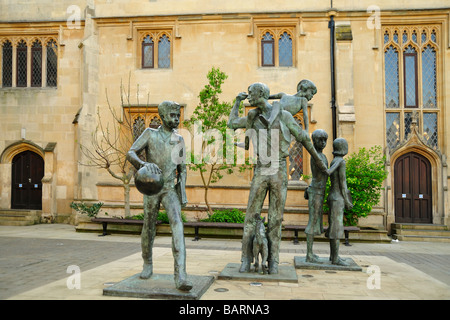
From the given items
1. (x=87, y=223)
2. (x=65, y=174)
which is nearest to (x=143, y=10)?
(x=65, y=174)

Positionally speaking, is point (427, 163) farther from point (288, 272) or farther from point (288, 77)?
point (288, 272)

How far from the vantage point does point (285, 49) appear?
16.6 m

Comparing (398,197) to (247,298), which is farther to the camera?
(398,197)

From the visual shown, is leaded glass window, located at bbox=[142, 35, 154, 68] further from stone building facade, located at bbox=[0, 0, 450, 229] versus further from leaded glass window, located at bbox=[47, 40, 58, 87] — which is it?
leaded glass window, located at bbox=[47, 40, 58, 87]

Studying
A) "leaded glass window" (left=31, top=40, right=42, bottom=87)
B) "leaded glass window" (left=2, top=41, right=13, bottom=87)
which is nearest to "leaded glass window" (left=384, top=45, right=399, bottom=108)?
"leaded glass window" (left=31, top=40, right=42, bottom=87)

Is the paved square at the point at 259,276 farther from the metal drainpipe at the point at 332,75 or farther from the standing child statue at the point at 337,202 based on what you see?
the metal drainpipe at the point at 332,75

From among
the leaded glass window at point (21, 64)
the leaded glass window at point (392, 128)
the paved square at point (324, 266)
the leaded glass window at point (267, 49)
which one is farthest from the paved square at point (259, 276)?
the leaded glass window at point (21, 64)

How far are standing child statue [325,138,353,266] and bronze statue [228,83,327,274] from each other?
4.13 feet

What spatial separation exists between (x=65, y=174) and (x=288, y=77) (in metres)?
10.0

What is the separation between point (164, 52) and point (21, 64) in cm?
661

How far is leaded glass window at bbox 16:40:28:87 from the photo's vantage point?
1798cm

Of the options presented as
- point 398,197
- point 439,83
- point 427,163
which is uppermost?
point 439,83

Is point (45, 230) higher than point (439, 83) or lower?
lower

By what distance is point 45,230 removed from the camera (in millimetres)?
14508
